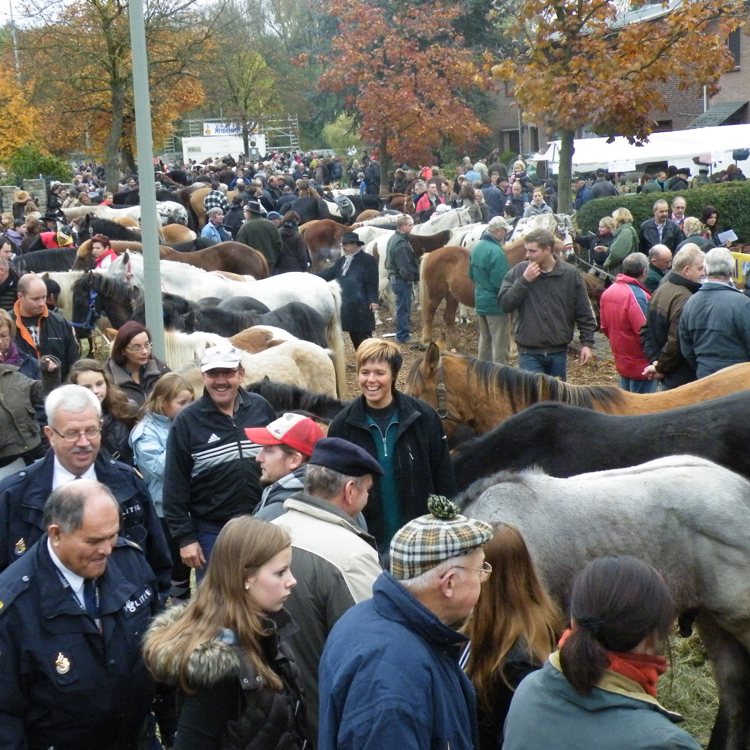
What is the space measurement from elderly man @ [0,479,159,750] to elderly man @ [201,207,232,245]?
15.6 metres

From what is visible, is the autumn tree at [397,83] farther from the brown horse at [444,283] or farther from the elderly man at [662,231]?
the elderly man at [662,231]

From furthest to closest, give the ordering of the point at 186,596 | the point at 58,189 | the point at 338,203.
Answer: the point at 58,189 < the point at 338,203 < the point at 186,596

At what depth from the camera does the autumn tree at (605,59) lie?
683 inches

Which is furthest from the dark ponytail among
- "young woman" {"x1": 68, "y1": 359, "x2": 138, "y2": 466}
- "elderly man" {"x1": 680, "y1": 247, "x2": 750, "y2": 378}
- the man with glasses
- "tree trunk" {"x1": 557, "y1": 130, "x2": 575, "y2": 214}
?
"tree trunk" {"x1": 557, "y1": 130, "x2": 575, "y2": 214}

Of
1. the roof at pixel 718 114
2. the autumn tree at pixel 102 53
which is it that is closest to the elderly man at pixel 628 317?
the autumn tree at pixel 102 53

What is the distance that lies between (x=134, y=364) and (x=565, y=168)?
1396 centimetres

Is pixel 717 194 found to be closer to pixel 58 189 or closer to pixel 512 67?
pixel 512 67

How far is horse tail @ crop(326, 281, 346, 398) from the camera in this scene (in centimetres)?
1180

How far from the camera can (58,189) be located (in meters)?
32.0

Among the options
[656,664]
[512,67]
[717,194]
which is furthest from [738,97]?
[656,664]

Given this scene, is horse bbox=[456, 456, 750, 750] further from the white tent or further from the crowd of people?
the white tent

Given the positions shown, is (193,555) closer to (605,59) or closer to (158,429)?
(158,429)

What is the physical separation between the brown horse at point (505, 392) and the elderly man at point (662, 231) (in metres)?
8.48

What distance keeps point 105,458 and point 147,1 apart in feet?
87.1
